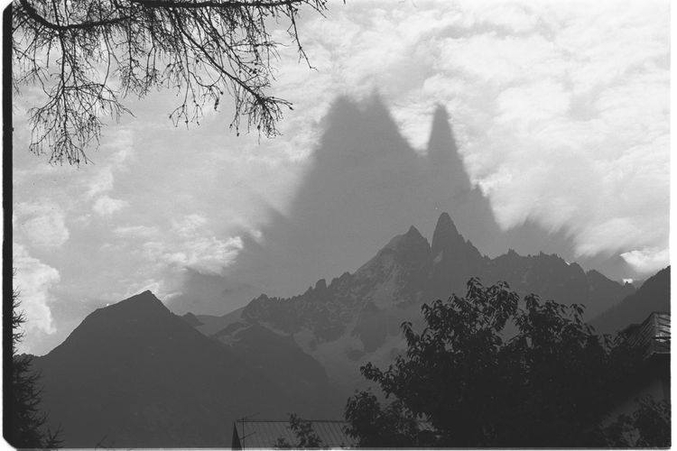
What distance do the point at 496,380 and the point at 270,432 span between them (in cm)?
1439

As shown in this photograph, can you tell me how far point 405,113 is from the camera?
6.57 meters

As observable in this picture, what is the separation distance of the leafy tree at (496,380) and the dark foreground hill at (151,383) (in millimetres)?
129434

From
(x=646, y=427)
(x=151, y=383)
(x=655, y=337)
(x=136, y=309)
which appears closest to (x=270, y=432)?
(x=655, y=337)

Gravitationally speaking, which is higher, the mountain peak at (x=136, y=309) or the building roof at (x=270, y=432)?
the mountain peak at (x=136, y=309)

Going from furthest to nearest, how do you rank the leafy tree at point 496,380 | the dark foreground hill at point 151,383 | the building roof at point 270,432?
the dark foreground hill at point 151,383 < the building roof at point 270,432 < the leafy tree at point 496,380

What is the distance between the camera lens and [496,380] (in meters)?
7.71

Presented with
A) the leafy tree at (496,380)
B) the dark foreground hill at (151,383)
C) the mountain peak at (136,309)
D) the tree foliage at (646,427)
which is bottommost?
the tree foliage at (646,427)

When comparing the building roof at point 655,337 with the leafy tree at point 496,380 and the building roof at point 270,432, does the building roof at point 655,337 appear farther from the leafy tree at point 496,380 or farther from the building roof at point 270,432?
the building roof at point 270,432

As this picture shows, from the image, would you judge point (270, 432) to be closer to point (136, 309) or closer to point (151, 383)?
point (151, 383)

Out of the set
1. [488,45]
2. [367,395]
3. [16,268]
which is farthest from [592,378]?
[16,268]

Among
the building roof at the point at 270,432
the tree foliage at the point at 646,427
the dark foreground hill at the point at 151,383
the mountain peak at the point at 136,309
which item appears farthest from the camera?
the mountain peak at the point at 136,309

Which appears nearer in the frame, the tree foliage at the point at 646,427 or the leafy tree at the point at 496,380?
the tree foliage at the point at 646,427

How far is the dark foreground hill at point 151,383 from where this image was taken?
147 meters

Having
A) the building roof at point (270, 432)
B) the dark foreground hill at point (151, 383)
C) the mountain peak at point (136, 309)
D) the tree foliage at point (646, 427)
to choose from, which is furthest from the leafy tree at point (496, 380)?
the mountain peak at point (136, 309)
